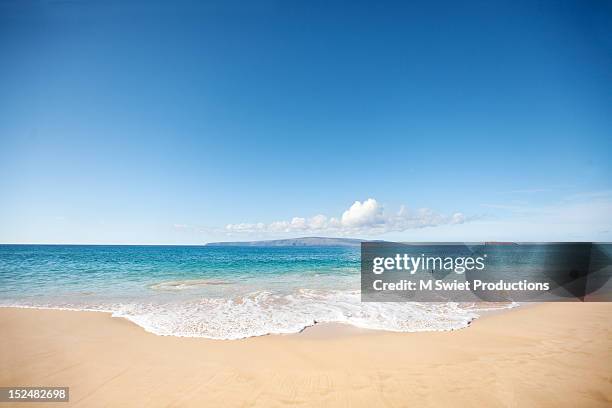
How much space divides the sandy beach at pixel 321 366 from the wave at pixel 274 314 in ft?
1.75

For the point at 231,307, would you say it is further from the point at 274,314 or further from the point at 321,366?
the point at 321,366

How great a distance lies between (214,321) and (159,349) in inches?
89.0

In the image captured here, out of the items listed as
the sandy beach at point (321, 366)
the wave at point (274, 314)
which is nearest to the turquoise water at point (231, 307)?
the wave at point (274, 314)

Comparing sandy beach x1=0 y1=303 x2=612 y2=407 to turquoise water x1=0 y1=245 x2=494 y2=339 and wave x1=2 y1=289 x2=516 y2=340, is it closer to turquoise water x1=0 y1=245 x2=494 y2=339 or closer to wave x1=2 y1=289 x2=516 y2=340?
wave x1=2 y1=289 x2=516 y2=340

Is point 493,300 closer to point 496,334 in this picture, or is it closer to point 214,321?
point 496,334

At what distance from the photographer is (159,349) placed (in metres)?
6.27

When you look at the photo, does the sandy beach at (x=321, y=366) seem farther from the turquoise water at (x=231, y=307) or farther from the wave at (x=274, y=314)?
the turquoise water at (x=231, y=307)

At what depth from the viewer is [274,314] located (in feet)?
31.1

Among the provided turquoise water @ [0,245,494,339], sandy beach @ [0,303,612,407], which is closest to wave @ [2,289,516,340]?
turquoise water @ [0,245,494,339]

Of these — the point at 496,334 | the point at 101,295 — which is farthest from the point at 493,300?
the point at 101,295

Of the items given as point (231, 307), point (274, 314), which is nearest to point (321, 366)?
point (274, 314)

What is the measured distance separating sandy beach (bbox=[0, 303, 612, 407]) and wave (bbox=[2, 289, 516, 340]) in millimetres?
534

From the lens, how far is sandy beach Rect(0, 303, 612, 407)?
4.39 metres

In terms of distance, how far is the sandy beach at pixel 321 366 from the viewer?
4.39 m
